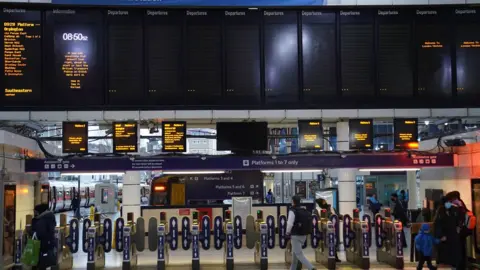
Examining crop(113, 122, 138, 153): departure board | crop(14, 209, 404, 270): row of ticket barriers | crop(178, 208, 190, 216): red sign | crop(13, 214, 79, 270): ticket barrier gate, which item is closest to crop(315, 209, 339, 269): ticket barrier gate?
crop(14, 209, 404, 270): row of ticket barriers

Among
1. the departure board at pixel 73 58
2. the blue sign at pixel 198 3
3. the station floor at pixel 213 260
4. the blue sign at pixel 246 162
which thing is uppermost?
the blue sign at pixel 198 3

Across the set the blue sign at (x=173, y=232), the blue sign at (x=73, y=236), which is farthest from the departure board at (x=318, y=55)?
the blue sign at (x=73, y=236)

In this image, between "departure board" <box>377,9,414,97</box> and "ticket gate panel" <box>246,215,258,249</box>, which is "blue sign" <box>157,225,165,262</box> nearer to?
"ticket gate panel" <box>246,215,258,249</box>

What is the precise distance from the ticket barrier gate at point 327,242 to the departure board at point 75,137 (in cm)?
610

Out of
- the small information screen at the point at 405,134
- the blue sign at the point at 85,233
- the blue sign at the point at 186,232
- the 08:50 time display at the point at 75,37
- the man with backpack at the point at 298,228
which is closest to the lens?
the man with backpack at the point at 298,228

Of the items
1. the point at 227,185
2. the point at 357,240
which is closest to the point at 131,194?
the point at 227,185

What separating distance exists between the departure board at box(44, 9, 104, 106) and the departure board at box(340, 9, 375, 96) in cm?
592

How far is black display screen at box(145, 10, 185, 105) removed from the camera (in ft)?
42.4

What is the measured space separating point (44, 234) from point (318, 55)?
758cm

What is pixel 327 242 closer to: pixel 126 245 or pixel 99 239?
pixel 126 245

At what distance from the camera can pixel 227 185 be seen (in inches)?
808

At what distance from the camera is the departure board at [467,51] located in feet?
43.2

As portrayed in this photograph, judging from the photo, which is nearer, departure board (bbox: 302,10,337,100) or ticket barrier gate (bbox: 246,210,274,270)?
ticket barrier gate (bbox: 246,210,274,270)

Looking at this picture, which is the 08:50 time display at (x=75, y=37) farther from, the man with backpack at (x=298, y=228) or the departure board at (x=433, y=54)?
the departure board at (x=433, y=54)
